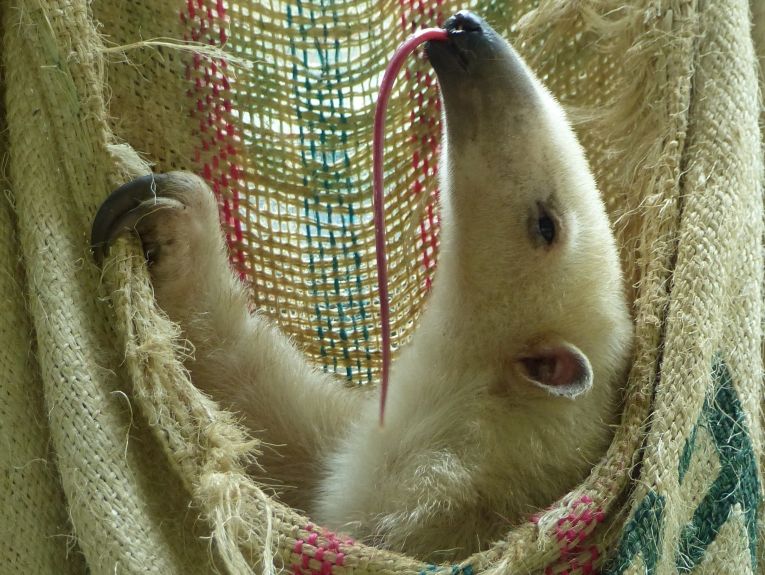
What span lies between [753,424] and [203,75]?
1157 mm

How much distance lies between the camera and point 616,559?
4.25ft

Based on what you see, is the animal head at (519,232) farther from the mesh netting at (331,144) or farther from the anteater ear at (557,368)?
the mesh netting at (331,144)

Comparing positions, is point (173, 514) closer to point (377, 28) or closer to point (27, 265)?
point (27, 265)

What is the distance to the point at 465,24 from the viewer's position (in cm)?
146

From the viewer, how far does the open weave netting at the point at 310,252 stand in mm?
1271

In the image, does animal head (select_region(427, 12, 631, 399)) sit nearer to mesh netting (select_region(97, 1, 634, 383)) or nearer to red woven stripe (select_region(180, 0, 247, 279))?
mesh netting (select_region(97, 1, 634, 383))

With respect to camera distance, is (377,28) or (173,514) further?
(377,28)

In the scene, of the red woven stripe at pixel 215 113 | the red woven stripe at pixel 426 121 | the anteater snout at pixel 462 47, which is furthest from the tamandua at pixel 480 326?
the red woven stripe at pixel 426 121

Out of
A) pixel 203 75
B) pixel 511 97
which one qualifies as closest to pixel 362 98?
pixel 203 75

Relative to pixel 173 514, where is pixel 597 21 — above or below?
above

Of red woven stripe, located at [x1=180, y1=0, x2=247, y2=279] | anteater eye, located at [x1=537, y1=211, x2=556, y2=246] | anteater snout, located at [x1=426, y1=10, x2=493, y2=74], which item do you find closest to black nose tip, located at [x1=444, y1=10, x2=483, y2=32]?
anteater snout, located at [x1=426, y1=10, x2=493, y2=74]

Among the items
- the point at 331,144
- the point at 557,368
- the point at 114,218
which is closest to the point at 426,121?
the point at 331,144

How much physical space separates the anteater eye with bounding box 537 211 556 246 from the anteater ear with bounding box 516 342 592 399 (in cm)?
18

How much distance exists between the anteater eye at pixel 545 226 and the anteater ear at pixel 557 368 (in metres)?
0.18
